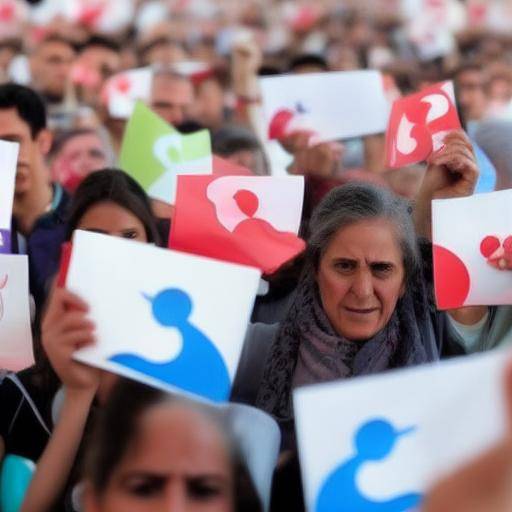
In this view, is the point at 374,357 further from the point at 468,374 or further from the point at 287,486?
the point at 468,374

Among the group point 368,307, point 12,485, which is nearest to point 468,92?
point 368,307

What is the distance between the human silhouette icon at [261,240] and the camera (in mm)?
3877

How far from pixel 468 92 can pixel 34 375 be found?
21.5 feet

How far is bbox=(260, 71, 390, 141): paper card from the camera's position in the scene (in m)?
6.24

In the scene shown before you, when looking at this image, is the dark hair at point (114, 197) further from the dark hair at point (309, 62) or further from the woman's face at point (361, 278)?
the dark hair at point (309, 62)

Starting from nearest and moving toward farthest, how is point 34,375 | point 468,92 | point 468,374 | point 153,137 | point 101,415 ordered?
point 468,374
point 101,415
point 34,375
point 153,137
point 468,92

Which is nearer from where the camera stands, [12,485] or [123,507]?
[123,507]

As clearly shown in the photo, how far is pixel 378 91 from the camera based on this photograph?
20.9 feet

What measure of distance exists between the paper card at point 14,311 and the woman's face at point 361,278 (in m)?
0.80

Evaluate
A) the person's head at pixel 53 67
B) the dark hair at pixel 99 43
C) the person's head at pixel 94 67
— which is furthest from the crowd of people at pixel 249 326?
the dark hair at pixel 99 43

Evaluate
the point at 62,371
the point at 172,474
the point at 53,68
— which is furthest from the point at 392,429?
the point at 53,68

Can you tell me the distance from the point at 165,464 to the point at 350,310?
1.32 metres

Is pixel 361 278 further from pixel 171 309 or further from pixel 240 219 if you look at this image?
pixel 171 309

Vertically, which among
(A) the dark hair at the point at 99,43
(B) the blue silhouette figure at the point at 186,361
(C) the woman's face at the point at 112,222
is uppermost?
(A) the dark hair at the point at 99,43
